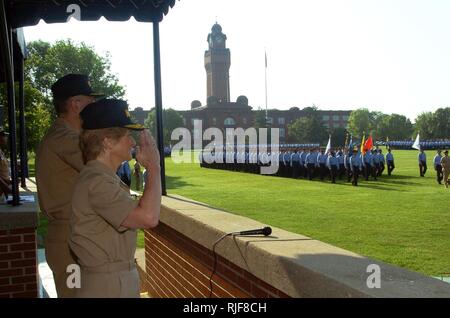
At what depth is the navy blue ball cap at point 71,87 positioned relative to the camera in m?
3.24

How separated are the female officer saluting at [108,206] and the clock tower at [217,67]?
122 metres

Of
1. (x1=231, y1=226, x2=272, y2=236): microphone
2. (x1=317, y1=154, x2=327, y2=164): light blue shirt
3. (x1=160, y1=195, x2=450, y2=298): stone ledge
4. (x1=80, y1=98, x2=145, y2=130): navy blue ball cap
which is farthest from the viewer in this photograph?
(x1=317, y1=154, x2=327, y2=164): light blue shirt

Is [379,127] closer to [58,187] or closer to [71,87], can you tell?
[71,87]

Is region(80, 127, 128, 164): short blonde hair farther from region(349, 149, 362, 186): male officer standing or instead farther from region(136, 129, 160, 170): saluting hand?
region(349, 149, 362, 186): male officer standing

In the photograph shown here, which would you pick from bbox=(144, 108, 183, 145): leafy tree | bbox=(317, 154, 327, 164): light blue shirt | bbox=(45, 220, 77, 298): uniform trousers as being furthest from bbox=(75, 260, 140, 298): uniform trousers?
bbox=(144, 108, 183, 145): leafy tree

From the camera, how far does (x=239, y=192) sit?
19359 mm

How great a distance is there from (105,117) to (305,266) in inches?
43.8

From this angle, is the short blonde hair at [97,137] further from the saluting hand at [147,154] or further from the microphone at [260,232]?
the microphone at [260,232]

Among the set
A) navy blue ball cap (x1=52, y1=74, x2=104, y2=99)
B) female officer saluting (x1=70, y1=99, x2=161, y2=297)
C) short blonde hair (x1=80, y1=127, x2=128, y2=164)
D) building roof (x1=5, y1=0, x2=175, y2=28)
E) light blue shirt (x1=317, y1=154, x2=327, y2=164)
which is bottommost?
light blue shirt (x1=317, y1=154, x2=327, y2=164)

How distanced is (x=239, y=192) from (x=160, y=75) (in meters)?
14.5

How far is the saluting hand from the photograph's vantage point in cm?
224

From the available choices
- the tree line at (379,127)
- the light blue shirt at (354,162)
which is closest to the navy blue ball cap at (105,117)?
the light blue shirt at (354,162)
